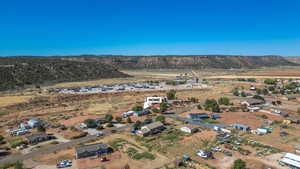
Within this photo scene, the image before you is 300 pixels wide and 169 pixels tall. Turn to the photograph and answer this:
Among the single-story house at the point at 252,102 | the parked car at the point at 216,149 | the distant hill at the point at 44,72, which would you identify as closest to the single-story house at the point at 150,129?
the parked car at the point at 216,149

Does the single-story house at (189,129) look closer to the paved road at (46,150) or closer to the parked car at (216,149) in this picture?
the parked car at (216,149)

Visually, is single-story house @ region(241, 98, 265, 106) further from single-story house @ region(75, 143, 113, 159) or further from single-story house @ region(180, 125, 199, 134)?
single-story house @ region(75, 143, 113, 159)

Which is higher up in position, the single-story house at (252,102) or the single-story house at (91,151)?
the single-story house at (252,102)

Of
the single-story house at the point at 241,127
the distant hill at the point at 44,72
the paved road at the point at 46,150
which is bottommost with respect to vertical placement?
the paved road at the point at 46,150

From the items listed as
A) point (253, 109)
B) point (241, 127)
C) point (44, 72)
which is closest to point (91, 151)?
point (241, 127)

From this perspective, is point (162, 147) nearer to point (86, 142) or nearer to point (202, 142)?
point (202, 142)

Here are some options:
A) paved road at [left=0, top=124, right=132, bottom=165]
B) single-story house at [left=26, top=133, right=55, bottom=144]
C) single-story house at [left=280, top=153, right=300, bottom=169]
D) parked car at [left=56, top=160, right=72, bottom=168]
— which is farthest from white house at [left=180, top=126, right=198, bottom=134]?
single-story house at [left=26, top=133, right=55, bottom=144]

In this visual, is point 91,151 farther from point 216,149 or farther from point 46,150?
point 216,149

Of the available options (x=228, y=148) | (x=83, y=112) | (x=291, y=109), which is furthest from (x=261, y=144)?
(x=83, y=112)

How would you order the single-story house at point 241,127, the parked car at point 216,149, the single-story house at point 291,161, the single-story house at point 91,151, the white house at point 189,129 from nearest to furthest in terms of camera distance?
the single-story house at point 291,161 → the single-story house at point 91,151 → the parked car at point 216,149 → the white house at point 189,129 → the single-story house at point 241,127
